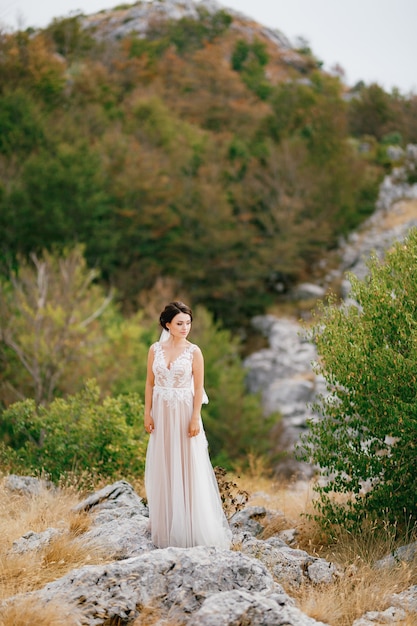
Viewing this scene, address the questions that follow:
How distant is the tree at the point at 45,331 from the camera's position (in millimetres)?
19453

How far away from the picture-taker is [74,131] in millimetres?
32250

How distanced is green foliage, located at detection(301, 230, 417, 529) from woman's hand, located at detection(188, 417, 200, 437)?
197 cm

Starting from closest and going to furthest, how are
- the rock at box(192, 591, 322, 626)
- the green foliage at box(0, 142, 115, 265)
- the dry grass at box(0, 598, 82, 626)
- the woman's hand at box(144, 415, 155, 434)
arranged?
the dry grass at box(0, 598, 82, 626) → the rock at box(192, 591, 322, 626) → the woman's hand at box(144, 415, 155, 434) → the green foliage at box(0, 142, 115, 265)

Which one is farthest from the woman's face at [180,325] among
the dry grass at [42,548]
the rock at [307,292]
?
the rock at [307,292]

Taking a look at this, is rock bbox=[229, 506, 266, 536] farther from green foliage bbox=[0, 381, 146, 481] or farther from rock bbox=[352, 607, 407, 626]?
green foliage bbox=[0, 381, 146, 481]

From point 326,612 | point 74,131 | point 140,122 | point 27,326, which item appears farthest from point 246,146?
point 326,612

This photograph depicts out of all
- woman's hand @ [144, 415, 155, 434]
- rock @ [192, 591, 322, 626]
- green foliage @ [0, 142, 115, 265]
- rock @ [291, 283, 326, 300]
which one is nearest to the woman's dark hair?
woman's hand @ [144, 415, 155, 434]

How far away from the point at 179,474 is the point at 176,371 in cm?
96

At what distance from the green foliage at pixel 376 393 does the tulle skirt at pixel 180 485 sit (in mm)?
1818

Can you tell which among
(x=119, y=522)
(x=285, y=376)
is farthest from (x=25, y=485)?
(x=285, y=376)

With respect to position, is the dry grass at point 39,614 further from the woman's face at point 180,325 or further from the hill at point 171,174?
the hill at point 171,174

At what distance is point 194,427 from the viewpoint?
616 cm

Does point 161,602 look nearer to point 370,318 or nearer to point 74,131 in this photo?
point 370,318

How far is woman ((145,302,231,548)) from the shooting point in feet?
20.1
